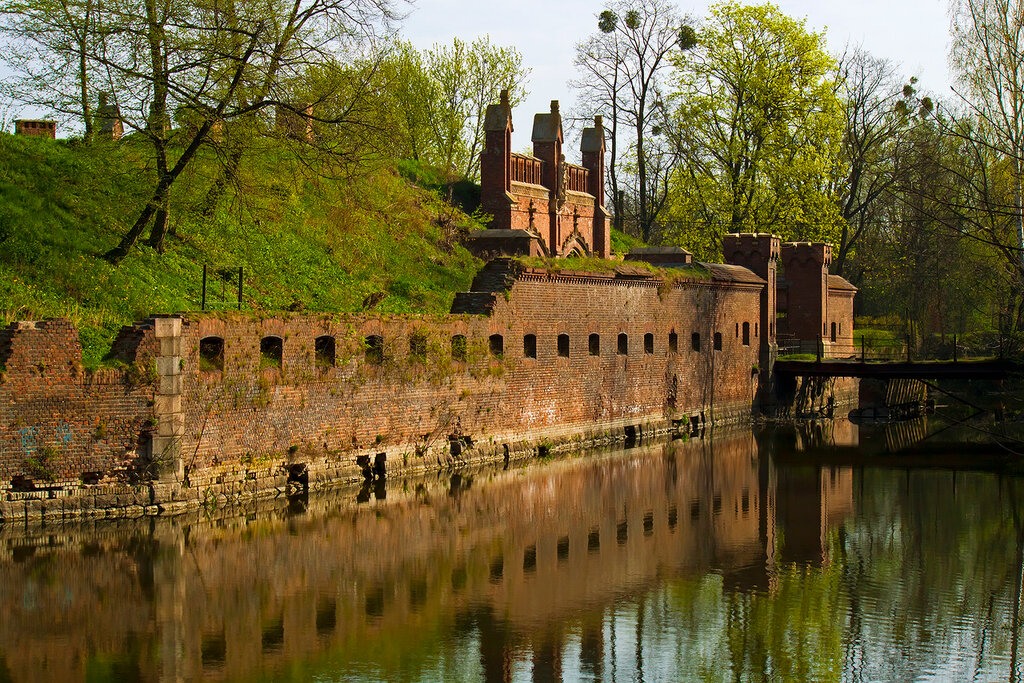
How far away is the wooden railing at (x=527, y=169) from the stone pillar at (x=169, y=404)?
17.9 m

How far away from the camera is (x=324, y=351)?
17859 mm

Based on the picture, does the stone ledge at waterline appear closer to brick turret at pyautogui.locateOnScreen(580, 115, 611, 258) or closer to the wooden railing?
the wooden railing

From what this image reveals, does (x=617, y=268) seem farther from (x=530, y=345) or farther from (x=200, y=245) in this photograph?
(x=200, y=245)

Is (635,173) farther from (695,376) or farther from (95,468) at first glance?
(95,468)

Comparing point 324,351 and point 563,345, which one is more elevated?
point 563,345

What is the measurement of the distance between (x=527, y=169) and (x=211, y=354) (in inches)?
712

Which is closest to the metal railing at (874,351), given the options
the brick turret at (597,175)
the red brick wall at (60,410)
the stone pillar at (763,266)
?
the stone pillar at (763,266)

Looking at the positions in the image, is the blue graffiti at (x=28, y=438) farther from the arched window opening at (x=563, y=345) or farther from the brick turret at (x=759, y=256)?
the brick turret at (x=759, y=256)

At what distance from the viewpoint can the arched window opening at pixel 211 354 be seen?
15844mm

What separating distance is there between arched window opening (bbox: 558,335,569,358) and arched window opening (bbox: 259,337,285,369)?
7.76 meters

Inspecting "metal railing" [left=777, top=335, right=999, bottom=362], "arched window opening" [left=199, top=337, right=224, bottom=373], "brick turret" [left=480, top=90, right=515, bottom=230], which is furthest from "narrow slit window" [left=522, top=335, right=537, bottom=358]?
"metal railing" [left=777, top=335, right=999, bottom=362]

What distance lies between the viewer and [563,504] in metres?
16.9

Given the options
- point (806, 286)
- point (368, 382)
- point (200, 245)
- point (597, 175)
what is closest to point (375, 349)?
point (368, 382)

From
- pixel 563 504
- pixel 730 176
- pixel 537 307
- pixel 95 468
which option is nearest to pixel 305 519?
pixel 95 468
